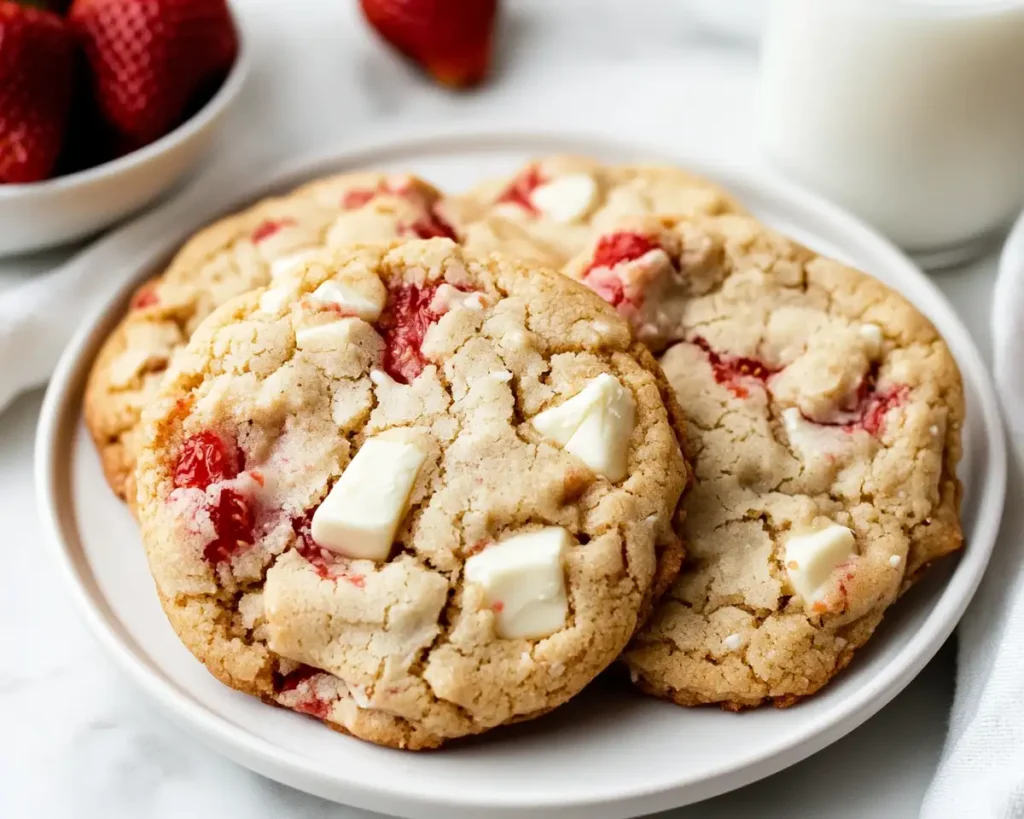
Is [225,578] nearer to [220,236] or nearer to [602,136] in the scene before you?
[220,236]

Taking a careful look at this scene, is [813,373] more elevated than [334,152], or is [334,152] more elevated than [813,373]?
[813,373]

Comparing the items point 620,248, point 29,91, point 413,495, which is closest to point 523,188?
point 620,248

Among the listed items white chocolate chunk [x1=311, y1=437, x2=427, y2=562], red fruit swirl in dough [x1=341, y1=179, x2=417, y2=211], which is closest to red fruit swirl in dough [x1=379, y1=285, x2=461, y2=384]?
white chocolate chunk [x1=311, y1=437, x2=427, y2=562]

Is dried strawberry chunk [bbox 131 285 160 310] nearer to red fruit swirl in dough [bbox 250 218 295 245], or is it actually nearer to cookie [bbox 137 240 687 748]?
red fruit swirl in dough [bbox 250 218 295 245]

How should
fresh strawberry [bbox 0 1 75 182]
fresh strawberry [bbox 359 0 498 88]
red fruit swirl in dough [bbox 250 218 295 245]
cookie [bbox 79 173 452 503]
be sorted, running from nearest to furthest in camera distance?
1. cookie [bbox 79 173 452 503]
2. red fruit swirl in dough [bbox 250 218 295 245]
3. fresh strawberry [bbox 0 1 75 182]
4. fresh strawberry [bbox 359 0 498 88]

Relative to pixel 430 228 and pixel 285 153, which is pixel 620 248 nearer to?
pixel 430 228

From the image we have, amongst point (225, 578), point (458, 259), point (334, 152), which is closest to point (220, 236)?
point (334, 152)

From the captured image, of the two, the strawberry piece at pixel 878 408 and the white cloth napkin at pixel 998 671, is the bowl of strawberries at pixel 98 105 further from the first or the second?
the white cloth napkin at pixel 998 671
